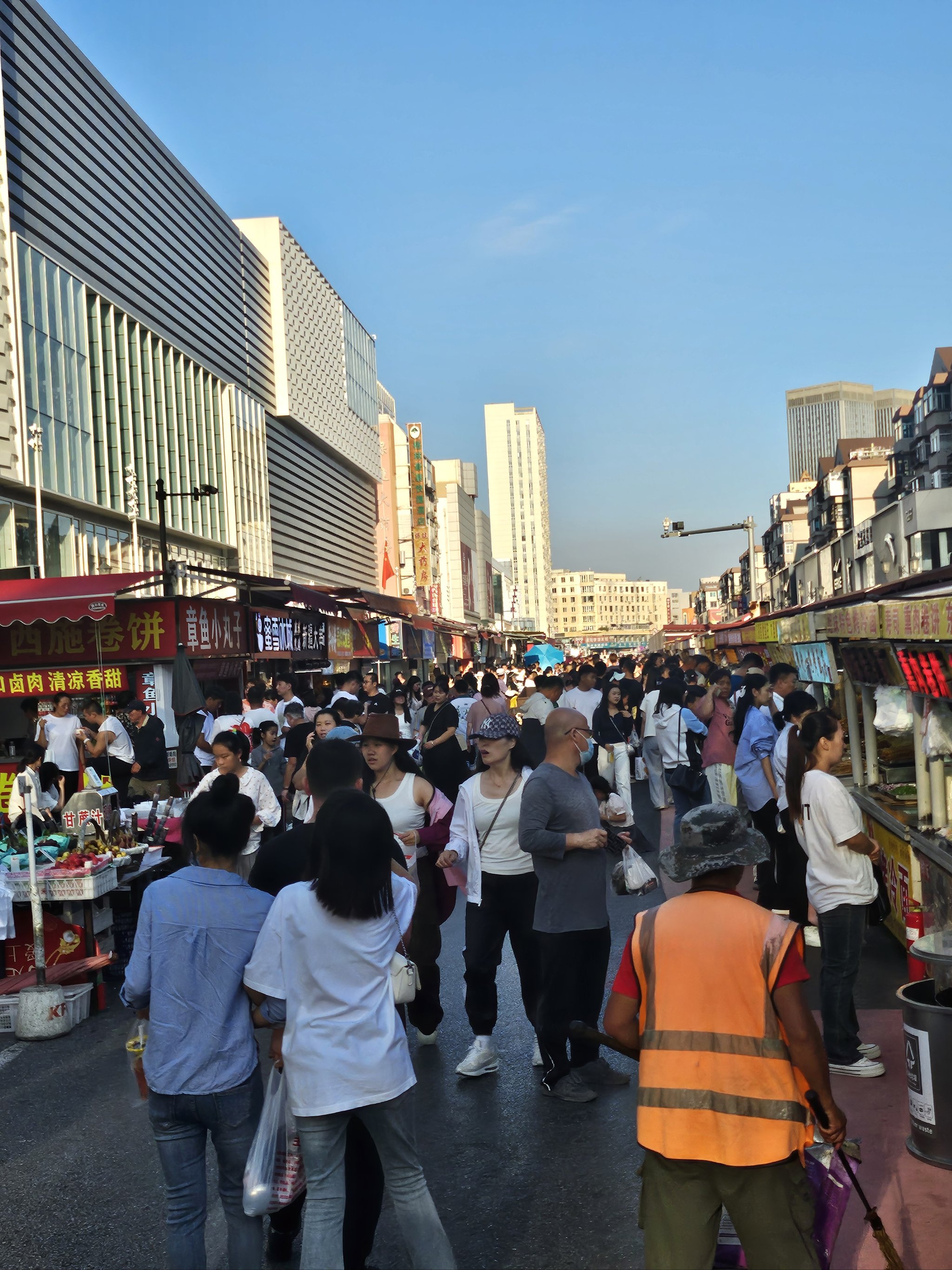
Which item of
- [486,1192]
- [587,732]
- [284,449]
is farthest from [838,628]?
[284,449]

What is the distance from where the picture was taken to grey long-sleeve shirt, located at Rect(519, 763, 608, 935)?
5.46 m

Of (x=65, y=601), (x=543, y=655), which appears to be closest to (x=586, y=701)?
(x=65, y=601)

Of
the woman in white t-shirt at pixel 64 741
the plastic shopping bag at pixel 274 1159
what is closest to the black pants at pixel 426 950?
the plastic shopping bag at pixel 274 1159

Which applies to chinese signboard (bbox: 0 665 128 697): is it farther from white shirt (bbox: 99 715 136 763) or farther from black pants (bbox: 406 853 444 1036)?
black pants (bbox: 406 853 444 1036)

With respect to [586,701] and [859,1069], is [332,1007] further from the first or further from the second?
[586,701]

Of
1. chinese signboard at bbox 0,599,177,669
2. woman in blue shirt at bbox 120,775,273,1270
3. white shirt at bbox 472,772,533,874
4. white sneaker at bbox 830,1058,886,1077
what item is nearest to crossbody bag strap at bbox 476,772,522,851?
white shirt at bbox 472,772,533,874

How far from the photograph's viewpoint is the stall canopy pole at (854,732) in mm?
9688

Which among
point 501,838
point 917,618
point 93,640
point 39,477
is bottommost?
point 501,838

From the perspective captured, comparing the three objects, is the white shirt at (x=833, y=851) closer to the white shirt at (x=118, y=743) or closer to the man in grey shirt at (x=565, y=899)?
the man in grey shirt at (x=565, y=899)

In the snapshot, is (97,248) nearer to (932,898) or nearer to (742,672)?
(742,672)

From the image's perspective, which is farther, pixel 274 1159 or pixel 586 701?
pixel 586 701

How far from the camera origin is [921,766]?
7.32 metres

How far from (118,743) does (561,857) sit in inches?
344

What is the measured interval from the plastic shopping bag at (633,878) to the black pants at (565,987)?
21cm
